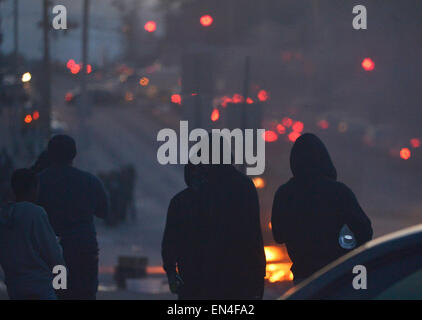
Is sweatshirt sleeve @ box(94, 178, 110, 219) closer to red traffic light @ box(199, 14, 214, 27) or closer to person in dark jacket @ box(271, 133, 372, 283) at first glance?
person in dark jacket @ box(271, 133, 372, 283)

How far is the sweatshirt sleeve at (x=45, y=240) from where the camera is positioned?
5645 mm

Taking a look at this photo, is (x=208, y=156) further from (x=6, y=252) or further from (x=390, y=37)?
(x=390, y=37)

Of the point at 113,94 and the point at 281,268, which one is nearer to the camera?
the point at 281,268

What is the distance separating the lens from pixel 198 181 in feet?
18.5

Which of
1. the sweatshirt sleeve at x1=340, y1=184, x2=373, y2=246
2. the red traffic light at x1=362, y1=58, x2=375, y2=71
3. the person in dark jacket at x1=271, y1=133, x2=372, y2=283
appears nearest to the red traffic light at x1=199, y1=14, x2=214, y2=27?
the red traffic light at x1=362, y1=58, x2=375, y2=71

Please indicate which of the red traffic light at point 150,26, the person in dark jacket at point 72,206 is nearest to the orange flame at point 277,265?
the red traffic light at point 150,26

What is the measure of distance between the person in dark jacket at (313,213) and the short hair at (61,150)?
6.31ft

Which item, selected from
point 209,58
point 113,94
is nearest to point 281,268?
point 209,58

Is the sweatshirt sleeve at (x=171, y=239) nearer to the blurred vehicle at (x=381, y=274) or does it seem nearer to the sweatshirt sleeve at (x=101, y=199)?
the sweatshirt sleeve at (x=101, y=199)

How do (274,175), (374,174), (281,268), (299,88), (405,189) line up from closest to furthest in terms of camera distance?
1. (281,268)
2. (274,175)
3. (405,189)
4. (374,174)
5. (299,88)

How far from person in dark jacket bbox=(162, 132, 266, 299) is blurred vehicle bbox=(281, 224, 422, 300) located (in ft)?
7.31

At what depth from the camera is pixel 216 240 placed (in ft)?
18.0
